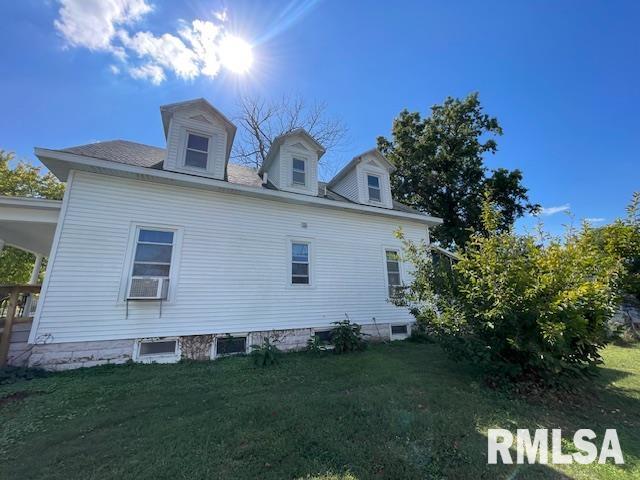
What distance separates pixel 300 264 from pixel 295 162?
3.42m

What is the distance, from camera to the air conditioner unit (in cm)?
597

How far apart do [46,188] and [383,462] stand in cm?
1983

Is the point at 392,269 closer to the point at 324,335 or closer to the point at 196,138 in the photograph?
the point at 324,335

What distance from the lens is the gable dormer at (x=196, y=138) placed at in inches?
282

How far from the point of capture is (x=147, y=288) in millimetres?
6070

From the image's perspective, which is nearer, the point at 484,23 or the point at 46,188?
the point at 484,23

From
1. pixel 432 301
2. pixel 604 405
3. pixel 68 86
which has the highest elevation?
pixel 68 86

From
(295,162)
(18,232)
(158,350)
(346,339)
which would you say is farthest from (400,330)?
(18,232)

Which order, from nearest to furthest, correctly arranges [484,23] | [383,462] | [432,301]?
[383,462] → [432,301] → [484,23]

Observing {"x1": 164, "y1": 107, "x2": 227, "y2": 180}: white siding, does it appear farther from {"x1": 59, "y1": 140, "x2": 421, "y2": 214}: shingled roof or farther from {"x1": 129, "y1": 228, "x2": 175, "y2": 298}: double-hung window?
{"x1": 129, "y1": 228, "x2": 175, "y2": 298}: double-hung window

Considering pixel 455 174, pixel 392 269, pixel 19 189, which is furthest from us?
pixel 455 174

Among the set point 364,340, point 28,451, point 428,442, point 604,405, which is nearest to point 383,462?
point 428,442

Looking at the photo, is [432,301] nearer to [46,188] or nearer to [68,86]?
[68,86]

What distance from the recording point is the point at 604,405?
422 centimetres
